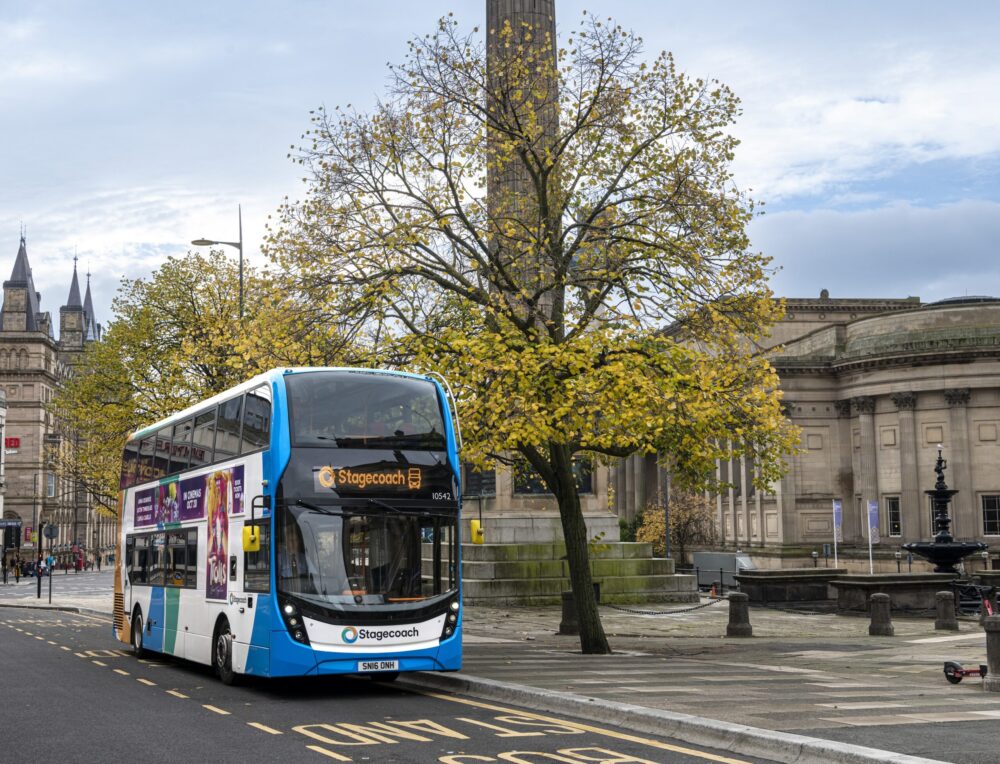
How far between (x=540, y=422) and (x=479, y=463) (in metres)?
1.54

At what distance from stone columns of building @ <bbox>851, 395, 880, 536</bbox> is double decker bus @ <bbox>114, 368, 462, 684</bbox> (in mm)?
64579

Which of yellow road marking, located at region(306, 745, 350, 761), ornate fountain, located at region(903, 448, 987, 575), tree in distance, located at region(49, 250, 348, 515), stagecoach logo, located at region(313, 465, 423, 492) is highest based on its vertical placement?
tree in distance, located at region(49, 250, 348, 515)

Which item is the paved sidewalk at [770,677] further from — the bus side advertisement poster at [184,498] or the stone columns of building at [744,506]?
the stone columns of building at [744,506]

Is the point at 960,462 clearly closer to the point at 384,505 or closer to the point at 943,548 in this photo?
the point at 943,548

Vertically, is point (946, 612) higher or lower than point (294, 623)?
lower

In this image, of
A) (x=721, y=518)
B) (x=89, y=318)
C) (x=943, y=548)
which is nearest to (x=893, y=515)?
(x=721, y=518)

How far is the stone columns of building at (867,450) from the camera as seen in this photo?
253ft

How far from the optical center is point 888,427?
76625 millimetres

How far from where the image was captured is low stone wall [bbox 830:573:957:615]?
35.2 m

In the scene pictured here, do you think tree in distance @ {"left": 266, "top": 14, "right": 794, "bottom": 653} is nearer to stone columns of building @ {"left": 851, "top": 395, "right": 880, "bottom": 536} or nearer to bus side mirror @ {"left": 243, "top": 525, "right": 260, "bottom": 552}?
bus side mirror @ {"left": 243, "top": 525, "right": 260, "bottom": 552}

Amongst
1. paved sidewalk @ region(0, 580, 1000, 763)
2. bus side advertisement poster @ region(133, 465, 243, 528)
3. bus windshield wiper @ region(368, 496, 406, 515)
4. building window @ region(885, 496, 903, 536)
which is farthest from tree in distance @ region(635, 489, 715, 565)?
bus windshield wiper @ region(368, 496, 406, 515)

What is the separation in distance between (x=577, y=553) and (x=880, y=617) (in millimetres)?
9610

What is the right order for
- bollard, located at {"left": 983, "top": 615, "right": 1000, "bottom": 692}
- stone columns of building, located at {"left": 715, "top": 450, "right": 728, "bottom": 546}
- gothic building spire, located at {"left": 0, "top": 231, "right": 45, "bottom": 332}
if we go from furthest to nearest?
1. gothic building spire, located at {"left": 0, "top": 231, "right": 45, "bottom": 332}
2. stone columns of building, located at {"left": 715, "top": 450, "right": 728, "bottom": 546}
3. bollard, located at {"left": 983, "top": 615, "right": 1000, "bottom": 692}

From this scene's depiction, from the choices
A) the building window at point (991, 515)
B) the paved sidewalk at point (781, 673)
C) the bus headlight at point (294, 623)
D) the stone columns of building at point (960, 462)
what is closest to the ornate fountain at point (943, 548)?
the paved sidewalk at point (781, 673)
